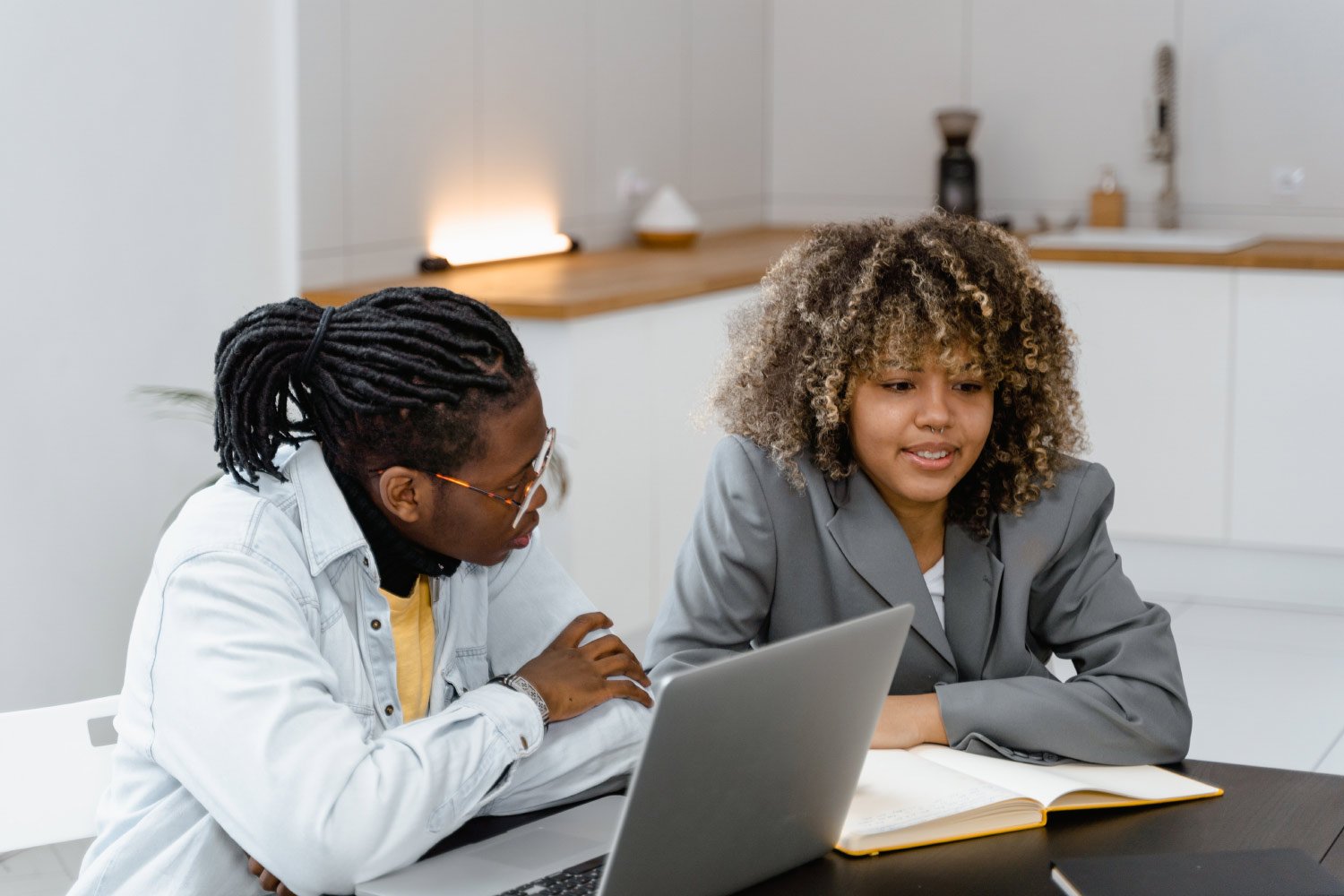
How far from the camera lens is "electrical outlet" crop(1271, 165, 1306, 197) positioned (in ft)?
15.3

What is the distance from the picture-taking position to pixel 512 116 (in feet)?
13.3

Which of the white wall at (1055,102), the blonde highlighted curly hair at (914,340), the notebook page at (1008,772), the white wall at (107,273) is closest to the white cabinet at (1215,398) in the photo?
the white wall at (1055,102)

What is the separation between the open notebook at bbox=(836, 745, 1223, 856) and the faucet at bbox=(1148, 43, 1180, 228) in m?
3.48

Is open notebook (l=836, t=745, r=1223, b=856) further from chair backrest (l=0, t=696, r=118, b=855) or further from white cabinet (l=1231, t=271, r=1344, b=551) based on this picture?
white cabinet (l=1231, t=271, r=1344, b=551)

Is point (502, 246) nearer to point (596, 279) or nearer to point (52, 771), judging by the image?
point (596, 279)

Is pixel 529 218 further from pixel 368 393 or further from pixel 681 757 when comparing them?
pixel 681 757

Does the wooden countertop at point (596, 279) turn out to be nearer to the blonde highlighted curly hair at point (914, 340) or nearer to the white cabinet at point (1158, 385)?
the white cabinet at point (1158, 385)

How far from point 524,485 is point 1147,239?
3507 mm

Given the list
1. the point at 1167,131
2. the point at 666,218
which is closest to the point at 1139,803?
the point at 666,218

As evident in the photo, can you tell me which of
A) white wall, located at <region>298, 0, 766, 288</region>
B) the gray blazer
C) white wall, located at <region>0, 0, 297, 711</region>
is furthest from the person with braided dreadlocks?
white wall, located at <region>298, 0, 766, 288</region>

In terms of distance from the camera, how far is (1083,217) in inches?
194

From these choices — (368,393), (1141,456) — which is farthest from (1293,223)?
(368,393)

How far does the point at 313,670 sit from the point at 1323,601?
11.8ft

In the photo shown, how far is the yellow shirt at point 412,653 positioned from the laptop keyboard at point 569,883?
1.23 feet
